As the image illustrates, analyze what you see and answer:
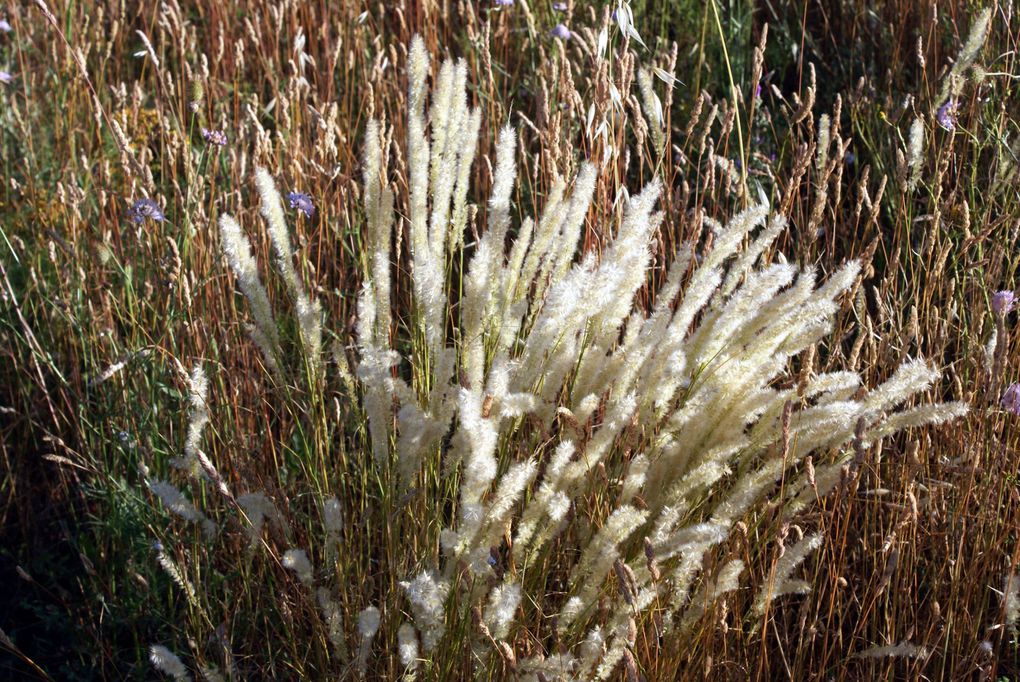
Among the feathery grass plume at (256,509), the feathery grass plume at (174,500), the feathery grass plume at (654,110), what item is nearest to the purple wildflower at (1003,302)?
the feathery grass plume at (654,110)

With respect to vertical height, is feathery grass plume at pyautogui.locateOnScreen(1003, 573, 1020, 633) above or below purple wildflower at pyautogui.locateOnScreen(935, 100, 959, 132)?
below

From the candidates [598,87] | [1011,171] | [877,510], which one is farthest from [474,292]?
[1011,171]

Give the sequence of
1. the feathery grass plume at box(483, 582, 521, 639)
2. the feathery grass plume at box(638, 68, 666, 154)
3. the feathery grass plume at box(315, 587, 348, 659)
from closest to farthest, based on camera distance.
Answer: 1. the feathery grass plume at box(483, 582, 521, 639)
2. the feathery grass plume at box(315, 587, 348, 659)
3. the feathery grass plume at box(638, 68, 666, 154)

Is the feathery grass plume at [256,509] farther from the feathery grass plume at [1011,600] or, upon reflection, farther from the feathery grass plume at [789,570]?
the feathery grass plume at [1011,600]

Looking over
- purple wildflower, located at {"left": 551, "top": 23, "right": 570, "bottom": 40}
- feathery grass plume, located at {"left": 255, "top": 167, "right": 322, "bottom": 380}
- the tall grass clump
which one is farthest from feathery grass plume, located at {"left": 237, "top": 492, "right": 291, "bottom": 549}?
purple wildflower, located at {"left": 551, "top": 23, "right": 570, "bottom": 40}

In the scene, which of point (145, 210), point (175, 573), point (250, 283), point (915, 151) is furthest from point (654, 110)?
point (175, 573)

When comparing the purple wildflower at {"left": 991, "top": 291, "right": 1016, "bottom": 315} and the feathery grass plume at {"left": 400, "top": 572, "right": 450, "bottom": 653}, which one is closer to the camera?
the feathery grass plume at {"left": 400, "top": 572, "right": 450, "bottom": 653}

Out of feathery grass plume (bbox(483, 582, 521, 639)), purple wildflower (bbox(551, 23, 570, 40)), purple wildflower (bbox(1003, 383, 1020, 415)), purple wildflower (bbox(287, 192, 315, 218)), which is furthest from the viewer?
purple wildflower (bbox(551, 23, 570, 40))

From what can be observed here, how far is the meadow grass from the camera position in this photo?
1507 millimetres

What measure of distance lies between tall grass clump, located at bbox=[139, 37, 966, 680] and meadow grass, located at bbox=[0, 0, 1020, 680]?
2cm

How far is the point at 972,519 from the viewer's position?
1.79 metres

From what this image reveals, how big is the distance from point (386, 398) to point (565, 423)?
0.98 ft

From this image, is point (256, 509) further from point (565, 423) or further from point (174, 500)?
point (565, 423)

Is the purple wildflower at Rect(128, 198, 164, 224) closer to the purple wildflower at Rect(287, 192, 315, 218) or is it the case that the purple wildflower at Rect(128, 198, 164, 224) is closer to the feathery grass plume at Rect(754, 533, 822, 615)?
the purple wildflower at Rect(287, 192, 315, 218)
